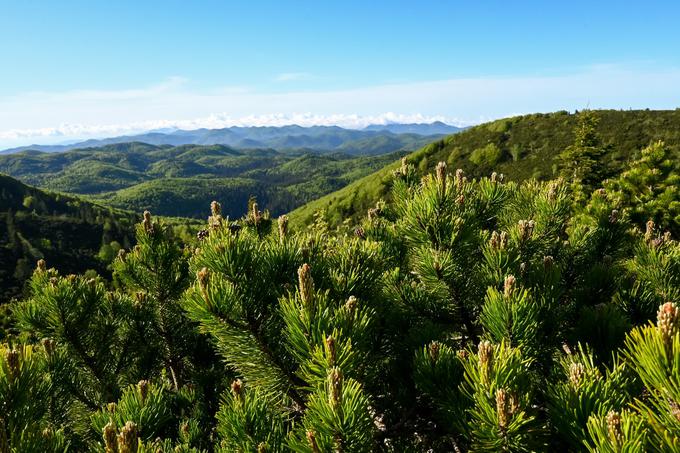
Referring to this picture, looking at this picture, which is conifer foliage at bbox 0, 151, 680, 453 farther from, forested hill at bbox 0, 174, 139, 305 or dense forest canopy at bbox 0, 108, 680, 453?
forested hill at bbox 0, 174, 139, 305

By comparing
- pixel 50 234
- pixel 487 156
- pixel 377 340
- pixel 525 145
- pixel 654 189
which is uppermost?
pixel 525 145

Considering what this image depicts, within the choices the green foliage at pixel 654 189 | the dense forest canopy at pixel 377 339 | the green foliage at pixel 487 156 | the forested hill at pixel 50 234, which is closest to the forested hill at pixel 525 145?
the green foliage at pixel 487 156

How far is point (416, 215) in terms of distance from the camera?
372cm

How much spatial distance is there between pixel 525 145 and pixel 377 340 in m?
99.3

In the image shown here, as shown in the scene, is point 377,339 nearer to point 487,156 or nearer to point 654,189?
point 654,189

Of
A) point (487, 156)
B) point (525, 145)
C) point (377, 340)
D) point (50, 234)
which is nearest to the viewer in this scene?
point (377, 340)

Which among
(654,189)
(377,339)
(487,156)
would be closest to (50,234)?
(487,156)

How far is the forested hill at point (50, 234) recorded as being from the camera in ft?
339

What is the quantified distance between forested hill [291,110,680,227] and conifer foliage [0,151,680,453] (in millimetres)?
65419

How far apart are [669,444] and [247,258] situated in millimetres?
2719

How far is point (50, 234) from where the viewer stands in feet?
426

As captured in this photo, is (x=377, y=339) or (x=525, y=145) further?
(x=525, y=145)

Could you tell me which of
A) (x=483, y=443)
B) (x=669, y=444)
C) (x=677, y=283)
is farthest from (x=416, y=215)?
(x=677, y=283)

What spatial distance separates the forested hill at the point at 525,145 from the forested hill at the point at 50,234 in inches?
2474
